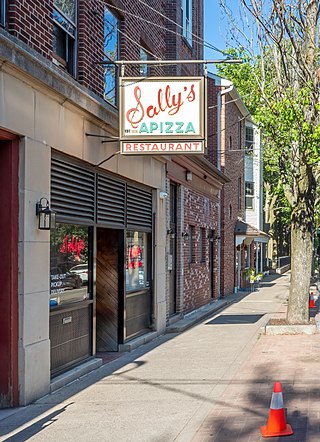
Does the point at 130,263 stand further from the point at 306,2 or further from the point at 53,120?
the point at 306,2

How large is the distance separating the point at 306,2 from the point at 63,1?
6127mm

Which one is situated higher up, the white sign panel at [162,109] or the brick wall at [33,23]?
the brick wall at [33,23]

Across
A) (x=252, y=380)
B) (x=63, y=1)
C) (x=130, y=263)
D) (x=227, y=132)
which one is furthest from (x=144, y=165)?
(x=227, y=132)

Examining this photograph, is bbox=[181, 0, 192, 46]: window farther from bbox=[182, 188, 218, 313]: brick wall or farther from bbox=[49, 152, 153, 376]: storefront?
bbox=[49, 152, 153, 376]: storefront

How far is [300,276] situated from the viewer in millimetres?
15133

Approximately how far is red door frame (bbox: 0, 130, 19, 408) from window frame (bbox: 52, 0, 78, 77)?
88.5 inches

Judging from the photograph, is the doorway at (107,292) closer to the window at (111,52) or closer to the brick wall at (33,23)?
the window at (111,52)

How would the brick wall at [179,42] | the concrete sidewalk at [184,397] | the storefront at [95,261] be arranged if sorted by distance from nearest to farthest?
the concrete sidewalk at [184,397] < the storefront at [95,261] < the brick wall at [179,42]

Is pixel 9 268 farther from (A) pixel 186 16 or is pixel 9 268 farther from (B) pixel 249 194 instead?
(B) pixel 249 194

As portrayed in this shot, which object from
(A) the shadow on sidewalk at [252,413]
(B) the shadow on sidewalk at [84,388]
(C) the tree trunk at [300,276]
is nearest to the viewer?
(A) the shadow on sidewalk at [252,413]

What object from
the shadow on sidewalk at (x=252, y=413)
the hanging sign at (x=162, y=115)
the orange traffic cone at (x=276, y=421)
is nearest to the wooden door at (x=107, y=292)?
the hanging sign at (x=162, y=115)

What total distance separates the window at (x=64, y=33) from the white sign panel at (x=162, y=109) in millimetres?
904

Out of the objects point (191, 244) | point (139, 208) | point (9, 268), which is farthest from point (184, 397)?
point (191, 244)

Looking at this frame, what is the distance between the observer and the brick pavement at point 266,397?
21.6 feet
